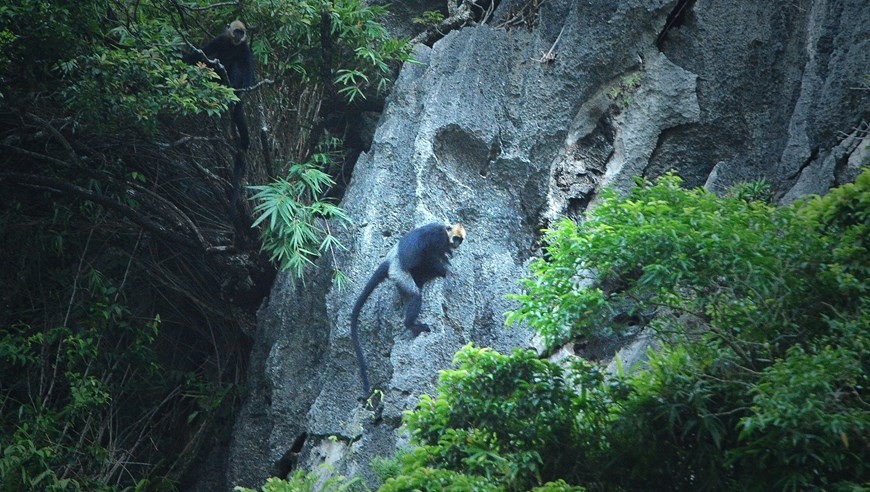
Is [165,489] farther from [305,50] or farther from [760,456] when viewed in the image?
[760,456]

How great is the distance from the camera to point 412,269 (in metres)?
6.07

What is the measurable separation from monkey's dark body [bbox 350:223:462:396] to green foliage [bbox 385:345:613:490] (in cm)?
198

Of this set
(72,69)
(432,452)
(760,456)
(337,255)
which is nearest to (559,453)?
(432,452)

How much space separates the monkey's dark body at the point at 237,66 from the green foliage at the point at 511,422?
3.33 m

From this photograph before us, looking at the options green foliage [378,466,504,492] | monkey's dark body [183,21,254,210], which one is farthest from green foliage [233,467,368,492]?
monkey's dark body [183,21,254,210]

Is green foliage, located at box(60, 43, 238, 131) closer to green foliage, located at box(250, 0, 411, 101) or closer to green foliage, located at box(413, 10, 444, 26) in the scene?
green foliage, located at box(250, 0, 411, 101)

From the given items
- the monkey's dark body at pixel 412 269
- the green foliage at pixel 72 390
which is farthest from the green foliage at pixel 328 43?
the green foliage at pixel 72 390

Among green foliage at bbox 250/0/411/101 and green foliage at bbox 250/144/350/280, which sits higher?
green foliage at bbox 250/0/411/101

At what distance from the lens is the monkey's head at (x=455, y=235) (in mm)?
6148

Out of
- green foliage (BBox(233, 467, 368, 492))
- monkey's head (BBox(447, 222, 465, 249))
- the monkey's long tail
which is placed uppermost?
monkey's head (BBox(447, 222, 465, 249))

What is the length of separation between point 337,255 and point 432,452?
2993 mm

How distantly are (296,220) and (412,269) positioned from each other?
3.46ft

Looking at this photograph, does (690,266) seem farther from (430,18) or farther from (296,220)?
(430,18)

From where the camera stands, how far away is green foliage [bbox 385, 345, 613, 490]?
3.74 meters
